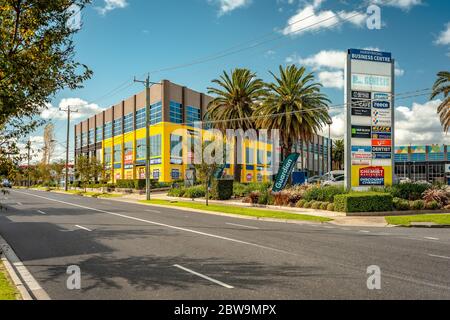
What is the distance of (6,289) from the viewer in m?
6.90

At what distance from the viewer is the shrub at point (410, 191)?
2588cm

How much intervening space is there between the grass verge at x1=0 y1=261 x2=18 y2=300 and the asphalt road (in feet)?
1.81

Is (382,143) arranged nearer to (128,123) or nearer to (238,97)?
(238,97)

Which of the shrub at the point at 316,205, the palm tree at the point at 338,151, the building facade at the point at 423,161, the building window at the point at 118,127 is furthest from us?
the palm tree at the point at 338,151

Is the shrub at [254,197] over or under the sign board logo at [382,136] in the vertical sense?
under

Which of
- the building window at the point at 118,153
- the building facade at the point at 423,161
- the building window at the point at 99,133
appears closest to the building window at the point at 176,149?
the building window at the point at 118,153

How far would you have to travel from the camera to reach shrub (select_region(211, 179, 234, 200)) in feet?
113

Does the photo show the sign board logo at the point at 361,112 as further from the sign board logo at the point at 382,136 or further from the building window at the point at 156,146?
the building window at the point at 156,146

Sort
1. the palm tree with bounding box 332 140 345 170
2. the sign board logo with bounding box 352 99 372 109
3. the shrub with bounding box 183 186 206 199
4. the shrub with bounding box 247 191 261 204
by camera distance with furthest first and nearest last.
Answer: the palm tree with bounding box 332 140 345 170 < the shrub with bounding box 183 186 206 199 < the shrub with bounding box 247 191 261 204 < the sign board logo with bounding box 352 99 372 109

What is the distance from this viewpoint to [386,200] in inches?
896

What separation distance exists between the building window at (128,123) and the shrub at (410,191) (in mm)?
49005

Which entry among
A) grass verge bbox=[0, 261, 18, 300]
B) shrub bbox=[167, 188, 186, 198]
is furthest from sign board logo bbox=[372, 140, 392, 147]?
grass verge bbox=[0, 261, 18, 300]

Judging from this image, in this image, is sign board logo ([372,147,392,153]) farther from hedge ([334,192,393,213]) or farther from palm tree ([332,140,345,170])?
palm tree ([332,140,345,170])
